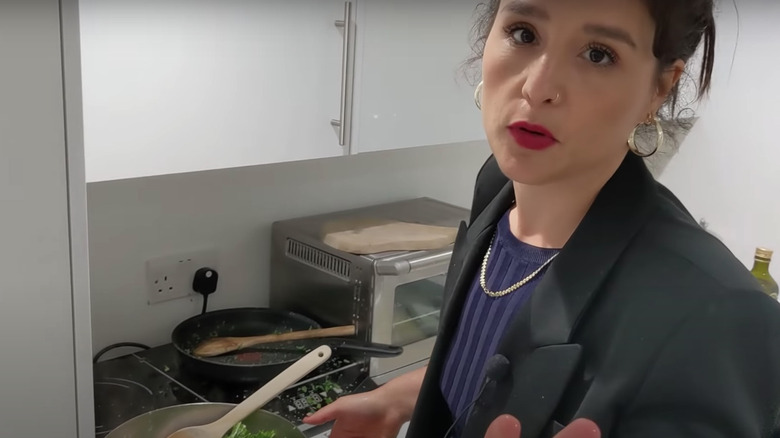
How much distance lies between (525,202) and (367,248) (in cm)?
69

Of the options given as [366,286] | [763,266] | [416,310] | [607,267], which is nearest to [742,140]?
[763,266]

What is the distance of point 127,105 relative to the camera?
102 centimetres

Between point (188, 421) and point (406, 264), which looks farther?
point (406, 264)

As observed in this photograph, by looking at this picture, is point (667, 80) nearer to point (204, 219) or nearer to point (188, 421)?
point (188, 421)

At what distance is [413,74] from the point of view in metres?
1.39

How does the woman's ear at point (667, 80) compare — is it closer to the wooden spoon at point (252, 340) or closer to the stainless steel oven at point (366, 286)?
the stainless steel oven at point (366, 286)

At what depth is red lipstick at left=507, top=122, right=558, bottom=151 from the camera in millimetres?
686

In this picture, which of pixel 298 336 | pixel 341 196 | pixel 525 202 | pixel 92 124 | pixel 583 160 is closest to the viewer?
pixel 583 160

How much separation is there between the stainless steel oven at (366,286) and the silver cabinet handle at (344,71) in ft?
0.95

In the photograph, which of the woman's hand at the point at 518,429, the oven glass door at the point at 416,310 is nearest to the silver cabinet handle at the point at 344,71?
the oven glass door at the point at 416,310

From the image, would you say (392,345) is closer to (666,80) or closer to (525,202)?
(525,202)

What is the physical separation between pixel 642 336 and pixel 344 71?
79cm

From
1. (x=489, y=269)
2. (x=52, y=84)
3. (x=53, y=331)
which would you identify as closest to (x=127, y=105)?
(x=52, y=84)

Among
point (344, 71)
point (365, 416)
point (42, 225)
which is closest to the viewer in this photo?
point (42, 225)
